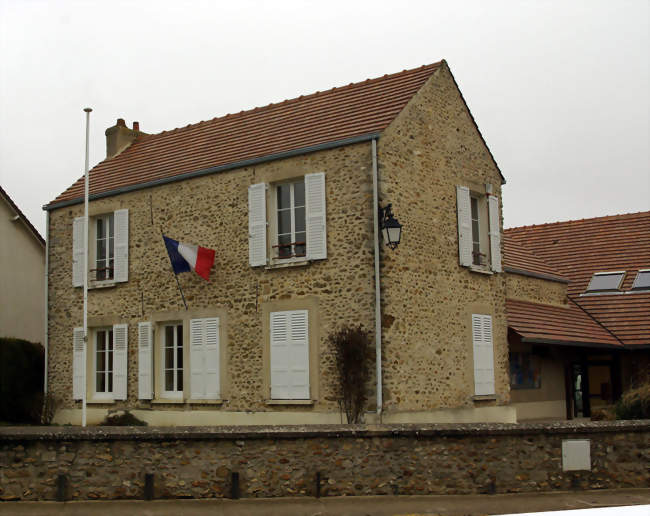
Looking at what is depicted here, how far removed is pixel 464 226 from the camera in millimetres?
16594

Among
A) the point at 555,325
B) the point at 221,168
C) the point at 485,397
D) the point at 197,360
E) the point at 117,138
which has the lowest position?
the point at 485,397

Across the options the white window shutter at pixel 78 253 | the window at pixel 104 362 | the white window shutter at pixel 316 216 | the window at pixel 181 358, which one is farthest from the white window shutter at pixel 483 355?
the white window shutter at pixel 78 253

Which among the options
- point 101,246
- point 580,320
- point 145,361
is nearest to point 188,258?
point 145,361

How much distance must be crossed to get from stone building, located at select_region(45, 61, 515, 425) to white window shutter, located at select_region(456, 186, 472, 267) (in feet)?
0.13

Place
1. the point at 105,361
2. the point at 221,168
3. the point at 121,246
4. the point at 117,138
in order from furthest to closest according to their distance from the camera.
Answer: the point at 117,138 < the point at 105,361 < the point at 121,246 < the point at 221,168

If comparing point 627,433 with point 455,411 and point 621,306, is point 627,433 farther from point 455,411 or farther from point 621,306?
point 621,306

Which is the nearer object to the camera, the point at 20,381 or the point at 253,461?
the point at 253,461

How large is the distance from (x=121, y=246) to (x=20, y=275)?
7.62 meters

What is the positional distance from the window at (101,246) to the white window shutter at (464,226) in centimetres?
706

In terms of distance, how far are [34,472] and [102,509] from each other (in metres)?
1.12

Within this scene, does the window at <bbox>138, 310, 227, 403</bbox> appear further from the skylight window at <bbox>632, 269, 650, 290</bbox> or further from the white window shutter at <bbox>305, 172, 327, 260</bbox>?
the skylight window at <bbox>632, 269, 650, 290</bbox>

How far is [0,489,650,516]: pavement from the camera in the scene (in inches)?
380

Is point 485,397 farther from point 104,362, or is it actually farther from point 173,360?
point 104,362

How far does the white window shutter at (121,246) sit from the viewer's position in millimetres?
18141
